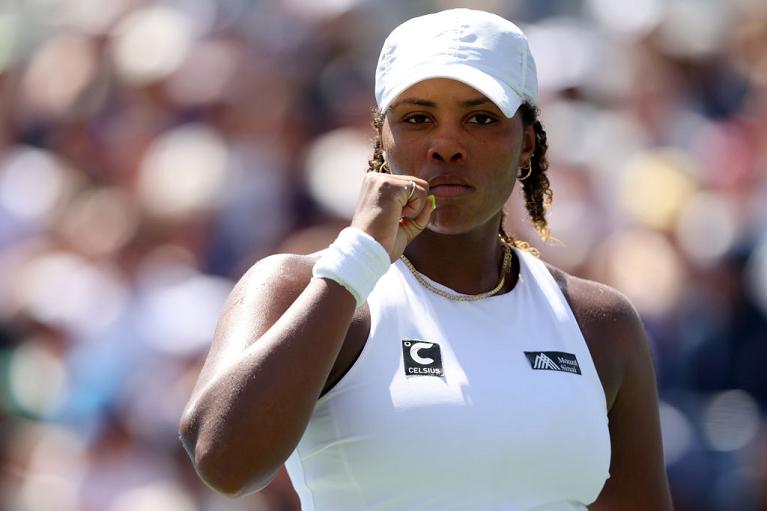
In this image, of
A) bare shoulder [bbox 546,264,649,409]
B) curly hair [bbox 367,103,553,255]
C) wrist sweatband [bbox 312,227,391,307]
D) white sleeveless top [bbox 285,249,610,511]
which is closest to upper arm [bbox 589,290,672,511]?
bare shoulder [bbox 546,264,649,409]

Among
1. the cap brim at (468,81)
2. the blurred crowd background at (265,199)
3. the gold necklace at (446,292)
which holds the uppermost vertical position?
the cap brim at (468,81)

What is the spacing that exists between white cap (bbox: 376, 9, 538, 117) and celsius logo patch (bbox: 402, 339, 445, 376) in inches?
17.4

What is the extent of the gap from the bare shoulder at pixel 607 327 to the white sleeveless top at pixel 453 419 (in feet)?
0.32

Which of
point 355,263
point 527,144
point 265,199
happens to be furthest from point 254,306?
point 265,199

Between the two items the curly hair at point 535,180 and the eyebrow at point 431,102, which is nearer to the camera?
the eyebrow at point 431,102

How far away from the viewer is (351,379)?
7.37 ft

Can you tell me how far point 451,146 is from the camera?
241cm

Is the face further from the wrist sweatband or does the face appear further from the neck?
the wrist sweatband

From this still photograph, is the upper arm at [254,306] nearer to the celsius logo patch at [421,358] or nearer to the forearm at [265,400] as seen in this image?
the forearm at [265,400]

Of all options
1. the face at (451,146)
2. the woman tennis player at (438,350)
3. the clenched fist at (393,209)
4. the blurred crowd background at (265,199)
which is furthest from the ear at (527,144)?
the blurred crowd background at (265,199)

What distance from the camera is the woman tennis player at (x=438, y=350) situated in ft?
6.82

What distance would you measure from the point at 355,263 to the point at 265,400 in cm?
26

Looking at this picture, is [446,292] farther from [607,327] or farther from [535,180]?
[535,180]

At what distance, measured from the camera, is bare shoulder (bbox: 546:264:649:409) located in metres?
2.62
